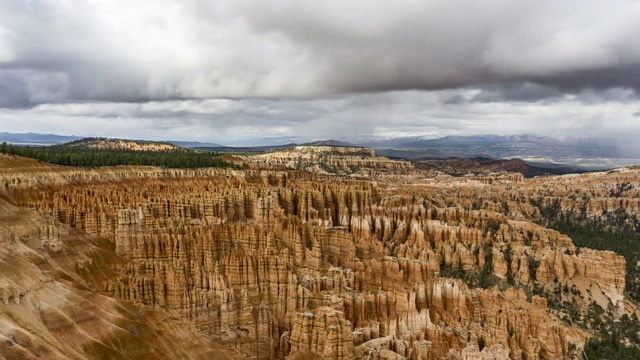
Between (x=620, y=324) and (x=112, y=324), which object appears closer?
(x=112, y=324)

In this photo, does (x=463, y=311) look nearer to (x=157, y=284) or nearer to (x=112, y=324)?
(x=157, y=284)

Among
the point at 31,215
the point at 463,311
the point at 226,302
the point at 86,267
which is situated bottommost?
the point at 463,311

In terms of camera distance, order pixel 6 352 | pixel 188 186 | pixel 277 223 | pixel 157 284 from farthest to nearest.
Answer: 1. pixel 188 186
2. pixel 277 223
3. pixel 157 284
4. pixel 6 352

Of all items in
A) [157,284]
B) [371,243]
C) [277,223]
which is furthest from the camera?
[371,243]

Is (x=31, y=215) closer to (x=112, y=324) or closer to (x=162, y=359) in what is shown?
(x=112, y=324)

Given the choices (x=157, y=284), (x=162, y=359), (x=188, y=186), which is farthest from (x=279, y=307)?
(x=188, y=186)

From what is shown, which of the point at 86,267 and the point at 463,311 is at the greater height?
the point at 86,267
